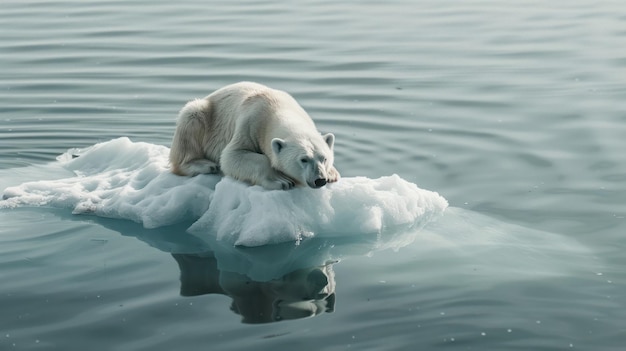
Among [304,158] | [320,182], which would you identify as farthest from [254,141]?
[320,182]

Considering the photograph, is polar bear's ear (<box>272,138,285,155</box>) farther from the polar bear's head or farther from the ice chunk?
the ice chunk

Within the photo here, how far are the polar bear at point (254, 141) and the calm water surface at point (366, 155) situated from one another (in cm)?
56

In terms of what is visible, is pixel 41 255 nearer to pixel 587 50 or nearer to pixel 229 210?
pixel 229 210

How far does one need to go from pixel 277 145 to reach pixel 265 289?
1.11 m

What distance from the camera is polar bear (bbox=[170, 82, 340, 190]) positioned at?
7.50 meters

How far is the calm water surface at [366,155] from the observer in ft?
20.9

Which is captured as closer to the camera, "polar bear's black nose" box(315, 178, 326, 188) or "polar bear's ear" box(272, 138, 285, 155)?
"polar bear's black nose" box(315, 178, 326, 188)

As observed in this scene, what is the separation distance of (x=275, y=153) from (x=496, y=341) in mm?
2223

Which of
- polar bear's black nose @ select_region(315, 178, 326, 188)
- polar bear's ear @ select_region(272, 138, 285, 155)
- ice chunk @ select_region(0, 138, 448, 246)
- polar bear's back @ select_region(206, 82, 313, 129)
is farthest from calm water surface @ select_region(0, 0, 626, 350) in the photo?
polar bear's back @ select_region(206, 82, 313, 129)

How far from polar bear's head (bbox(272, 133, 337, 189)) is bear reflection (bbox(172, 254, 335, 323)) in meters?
0.60

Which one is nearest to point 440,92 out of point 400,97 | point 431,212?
point 400,97

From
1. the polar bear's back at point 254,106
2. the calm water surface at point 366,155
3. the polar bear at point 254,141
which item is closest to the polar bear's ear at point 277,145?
the polar bear at point 254,141

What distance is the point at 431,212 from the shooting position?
27.0ft

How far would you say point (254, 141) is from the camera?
316 inches
